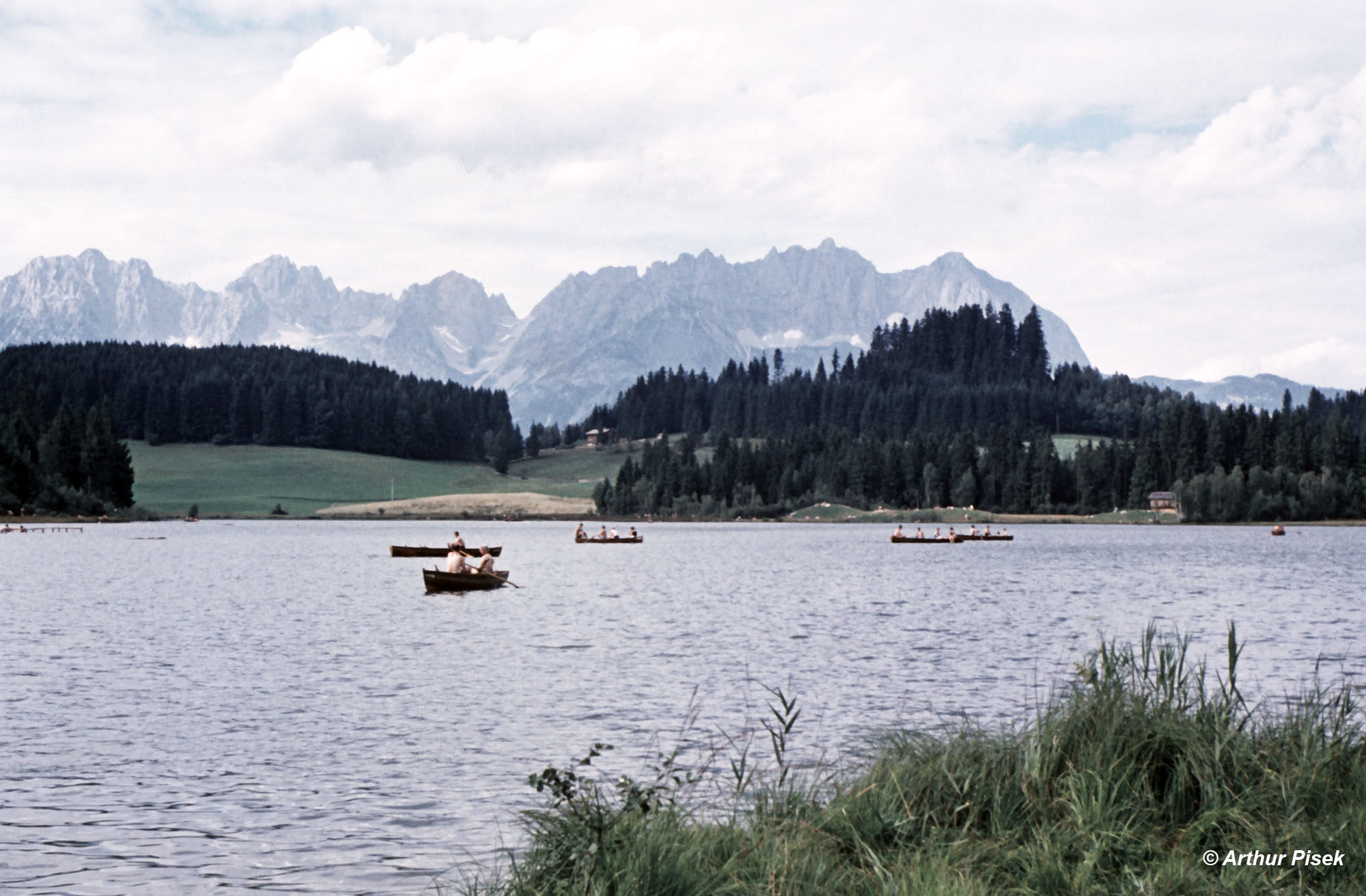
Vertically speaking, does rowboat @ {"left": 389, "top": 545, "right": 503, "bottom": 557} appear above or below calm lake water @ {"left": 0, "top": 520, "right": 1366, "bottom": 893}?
below

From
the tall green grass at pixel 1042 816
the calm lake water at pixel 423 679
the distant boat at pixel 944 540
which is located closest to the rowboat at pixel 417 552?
the calm lake water at pixel 423 679

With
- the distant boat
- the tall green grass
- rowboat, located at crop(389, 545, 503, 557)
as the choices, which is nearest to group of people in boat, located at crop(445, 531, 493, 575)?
rowboat, located at crop(389, 545, 503, 557)

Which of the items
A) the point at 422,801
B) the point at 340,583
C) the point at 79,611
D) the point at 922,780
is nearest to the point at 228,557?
the point at 340,583

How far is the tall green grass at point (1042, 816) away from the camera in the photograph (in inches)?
501

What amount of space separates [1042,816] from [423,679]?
2515 centimetres

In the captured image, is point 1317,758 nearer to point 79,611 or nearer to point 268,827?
point 268,827

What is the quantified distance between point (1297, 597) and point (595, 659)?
4658 cm

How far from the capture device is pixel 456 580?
73.3 meters

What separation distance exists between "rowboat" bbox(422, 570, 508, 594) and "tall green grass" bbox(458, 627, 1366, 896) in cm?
5665

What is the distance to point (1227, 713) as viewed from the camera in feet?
55.1

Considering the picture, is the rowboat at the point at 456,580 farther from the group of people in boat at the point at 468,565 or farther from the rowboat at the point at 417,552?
the rowboat at the point at 417,552

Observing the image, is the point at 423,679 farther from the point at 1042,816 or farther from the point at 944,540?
the point at 944,540

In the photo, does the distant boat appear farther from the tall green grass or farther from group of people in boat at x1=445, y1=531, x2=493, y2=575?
the tall green grass

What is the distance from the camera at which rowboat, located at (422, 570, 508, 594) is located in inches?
2874
